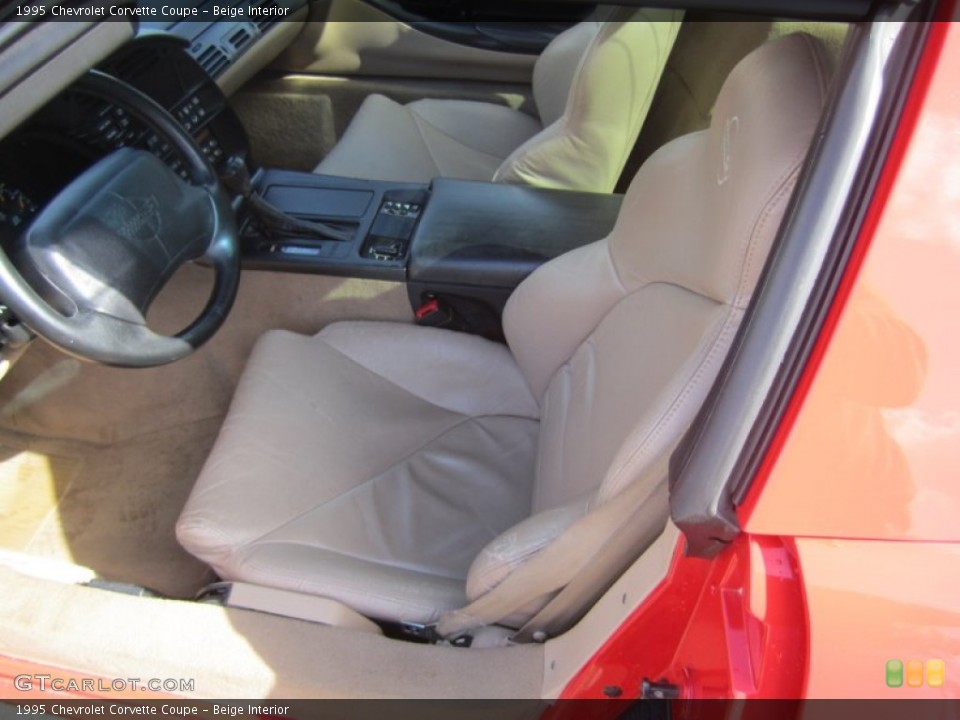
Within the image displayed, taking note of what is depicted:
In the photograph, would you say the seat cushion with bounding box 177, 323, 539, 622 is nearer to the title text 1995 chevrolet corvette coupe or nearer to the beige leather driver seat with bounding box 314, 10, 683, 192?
the title text 1995 chevrolet corvette coupe

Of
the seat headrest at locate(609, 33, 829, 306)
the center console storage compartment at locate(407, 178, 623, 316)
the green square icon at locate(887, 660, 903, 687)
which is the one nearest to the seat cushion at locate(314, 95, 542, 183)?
the center console storage compartment at locate(407, 178, 623, 316)

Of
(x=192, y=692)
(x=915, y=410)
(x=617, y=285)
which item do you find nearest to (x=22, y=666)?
(x=192, y=692)

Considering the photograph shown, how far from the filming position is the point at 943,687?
63 centimetres

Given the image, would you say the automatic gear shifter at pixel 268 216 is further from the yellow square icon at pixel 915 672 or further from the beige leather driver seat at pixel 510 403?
the yellow square icon at pixel 915 672

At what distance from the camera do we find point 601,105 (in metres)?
1.32

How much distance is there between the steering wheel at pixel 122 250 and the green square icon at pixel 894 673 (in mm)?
888

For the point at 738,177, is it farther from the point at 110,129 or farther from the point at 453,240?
the point at 110,129

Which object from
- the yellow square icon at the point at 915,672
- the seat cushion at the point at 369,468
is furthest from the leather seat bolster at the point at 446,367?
the yellow square icon at the point at 915,672

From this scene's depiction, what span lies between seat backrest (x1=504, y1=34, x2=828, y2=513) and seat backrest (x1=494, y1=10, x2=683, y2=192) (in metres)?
0.31

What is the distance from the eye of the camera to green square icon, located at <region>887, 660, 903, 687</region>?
0.63 metres

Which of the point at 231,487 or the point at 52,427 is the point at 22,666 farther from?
the point at 52,427

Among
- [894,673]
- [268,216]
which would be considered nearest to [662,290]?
[894,673]

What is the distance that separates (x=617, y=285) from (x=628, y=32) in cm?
45

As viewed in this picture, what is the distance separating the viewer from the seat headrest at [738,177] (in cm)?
67
